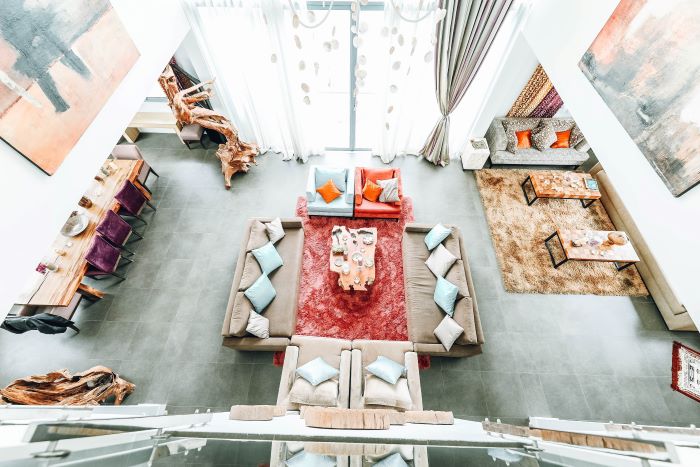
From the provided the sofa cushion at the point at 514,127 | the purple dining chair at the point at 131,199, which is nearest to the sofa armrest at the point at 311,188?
the purple dining chair at the point at 131,199

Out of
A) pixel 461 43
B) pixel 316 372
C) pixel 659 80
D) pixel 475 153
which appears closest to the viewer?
pixel 659 80

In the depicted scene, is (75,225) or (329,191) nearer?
(75,225)

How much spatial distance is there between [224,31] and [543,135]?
5.58 m

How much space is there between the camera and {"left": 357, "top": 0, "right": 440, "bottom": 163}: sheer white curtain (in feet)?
14.3

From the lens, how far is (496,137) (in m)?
5.86

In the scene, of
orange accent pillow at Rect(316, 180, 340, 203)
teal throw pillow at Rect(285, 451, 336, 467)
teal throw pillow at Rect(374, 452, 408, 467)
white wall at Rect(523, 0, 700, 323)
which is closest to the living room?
white wall at Rect(523, 0, 700, 323)

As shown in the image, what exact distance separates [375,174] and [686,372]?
442 centimetres

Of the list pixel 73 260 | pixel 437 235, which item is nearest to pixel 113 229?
pixel 73 260

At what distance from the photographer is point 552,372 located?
4.13 m

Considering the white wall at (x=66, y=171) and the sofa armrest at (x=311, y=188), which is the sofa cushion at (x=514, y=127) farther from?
the white wall at (x=66, y=171)

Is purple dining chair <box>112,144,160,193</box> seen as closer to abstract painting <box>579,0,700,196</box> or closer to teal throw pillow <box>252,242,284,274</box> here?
teal throw pillow <box>252,242,284,274</box>

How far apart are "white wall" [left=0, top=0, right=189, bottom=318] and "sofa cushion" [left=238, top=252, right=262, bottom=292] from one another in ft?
6.24

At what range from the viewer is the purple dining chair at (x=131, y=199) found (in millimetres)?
4645

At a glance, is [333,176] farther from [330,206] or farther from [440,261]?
[440,261]
